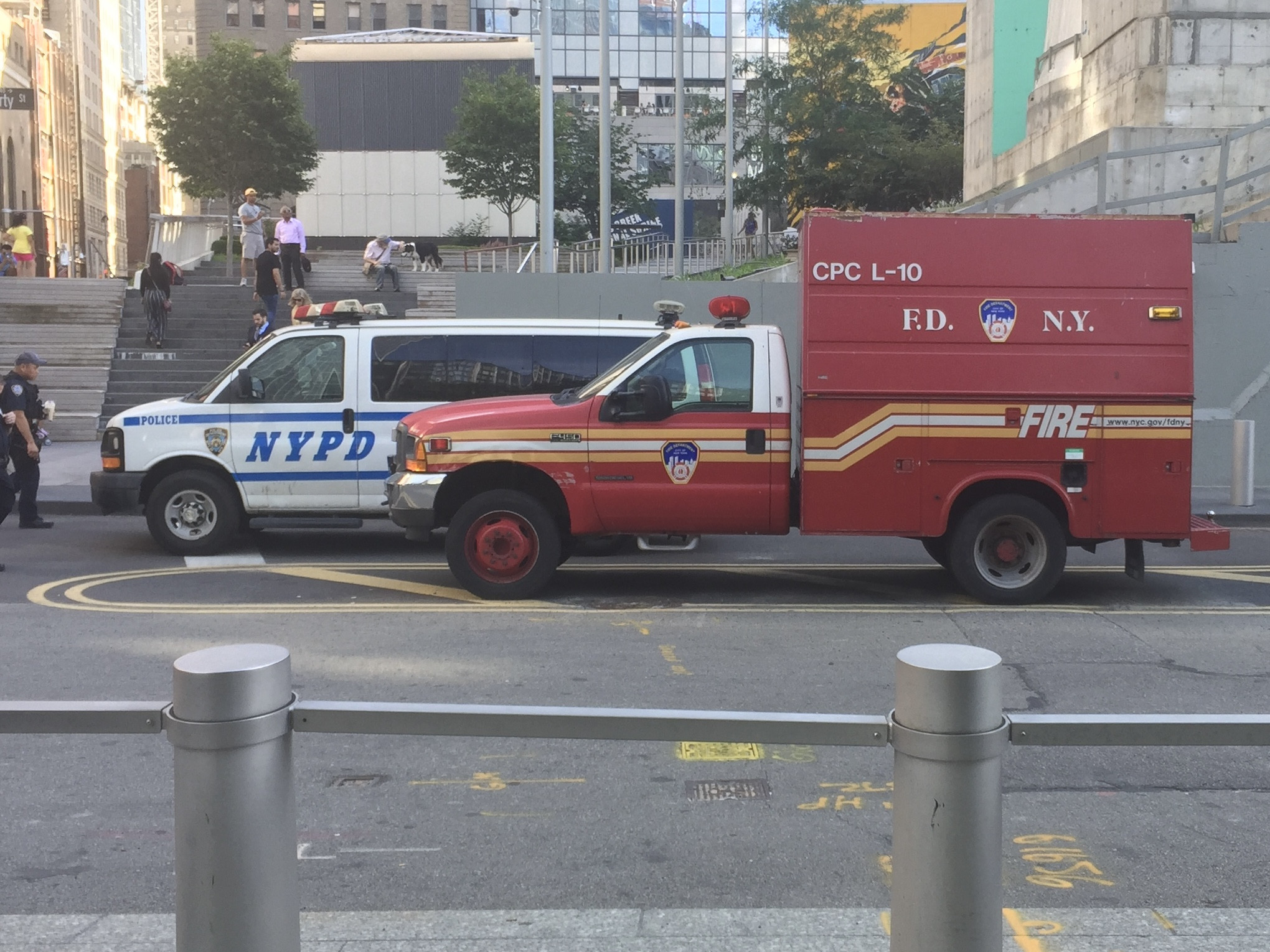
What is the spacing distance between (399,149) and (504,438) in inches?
1767

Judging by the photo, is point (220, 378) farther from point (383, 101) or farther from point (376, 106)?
point (376, 106)

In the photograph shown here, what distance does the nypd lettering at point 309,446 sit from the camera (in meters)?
11.5

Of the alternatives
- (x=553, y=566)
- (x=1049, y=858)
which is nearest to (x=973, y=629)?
(x=553, y=566)

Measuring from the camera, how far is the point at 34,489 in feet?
43.8

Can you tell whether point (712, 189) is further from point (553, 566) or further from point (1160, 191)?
point (553, 566)

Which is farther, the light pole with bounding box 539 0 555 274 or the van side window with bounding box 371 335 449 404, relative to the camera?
the light pole with bounding box 539 0 555 274

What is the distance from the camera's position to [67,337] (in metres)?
22.3

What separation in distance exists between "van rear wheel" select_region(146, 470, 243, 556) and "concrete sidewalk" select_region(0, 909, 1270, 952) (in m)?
7.81

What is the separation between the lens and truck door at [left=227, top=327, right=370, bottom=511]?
11516 millimetres

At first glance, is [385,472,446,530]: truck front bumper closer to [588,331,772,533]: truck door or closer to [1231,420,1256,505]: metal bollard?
[588,331,772,533]: truck door

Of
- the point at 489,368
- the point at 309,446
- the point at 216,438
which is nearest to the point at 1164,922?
the point at 489,368

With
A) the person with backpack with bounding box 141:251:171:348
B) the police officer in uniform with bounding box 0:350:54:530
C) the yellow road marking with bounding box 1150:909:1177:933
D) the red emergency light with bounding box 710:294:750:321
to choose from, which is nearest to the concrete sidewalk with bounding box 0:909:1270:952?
the yellow road marking with bounding box 1150:909:1177:933

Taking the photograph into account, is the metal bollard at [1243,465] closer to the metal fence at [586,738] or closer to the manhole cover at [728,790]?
the manhole cover at [728,790]

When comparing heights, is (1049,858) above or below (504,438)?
below
